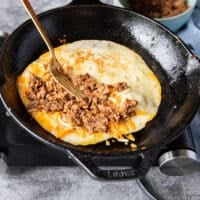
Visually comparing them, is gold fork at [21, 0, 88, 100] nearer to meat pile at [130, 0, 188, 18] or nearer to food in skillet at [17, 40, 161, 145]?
food in skillet at [17, 40, 161, 145]

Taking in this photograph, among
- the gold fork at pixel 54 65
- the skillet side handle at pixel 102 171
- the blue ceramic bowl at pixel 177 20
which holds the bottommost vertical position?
the blue ceramic bowl at pixel 177 20

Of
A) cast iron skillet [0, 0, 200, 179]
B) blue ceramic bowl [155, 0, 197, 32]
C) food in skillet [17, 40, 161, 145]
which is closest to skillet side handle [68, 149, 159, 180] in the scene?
cast iron skillet [0, 0, 200, 179]

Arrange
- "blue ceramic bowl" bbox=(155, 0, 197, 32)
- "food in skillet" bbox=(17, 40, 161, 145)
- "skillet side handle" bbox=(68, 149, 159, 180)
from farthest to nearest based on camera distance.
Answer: "blue ceramic bowl" bbox=(155, 0, 197, 32), "food in skillet" bbox=(17, 40, 161, 145), "skillet side handle" bbox=(68, 149, 159, 180)

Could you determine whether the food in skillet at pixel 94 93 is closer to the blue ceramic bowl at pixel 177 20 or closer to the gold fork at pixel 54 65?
the gold fork at pixel 54 65

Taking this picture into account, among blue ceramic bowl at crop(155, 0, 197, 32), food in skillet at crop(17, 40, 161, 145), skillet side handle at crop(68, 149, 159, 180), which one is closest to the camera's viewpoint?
skillet side handle at crop(68, 149, 159, 180)

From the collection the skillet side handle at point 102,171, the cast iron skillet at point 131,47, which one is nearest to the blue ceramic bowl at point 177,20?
the cast iron skillet at point 131,47

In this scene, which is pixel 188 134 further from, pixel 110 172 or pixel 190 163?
pixel 110 172

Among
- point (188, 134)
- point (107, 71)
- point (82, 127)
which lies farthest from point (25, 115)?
point (188, 134)
